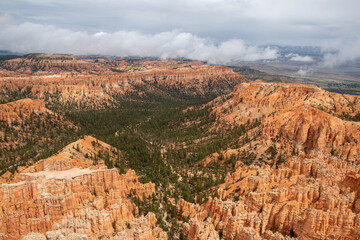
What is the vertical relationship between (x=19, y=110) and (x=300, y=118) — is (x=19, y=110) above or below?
below

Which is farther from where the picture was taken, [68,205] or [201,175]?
[201,175]

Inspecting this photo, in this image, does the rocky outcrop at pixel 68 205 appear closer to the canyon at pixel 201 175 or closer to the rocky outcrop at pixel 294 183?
the canyon at pixel 201 175

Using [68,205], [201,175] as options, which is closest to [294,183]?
[201,175]

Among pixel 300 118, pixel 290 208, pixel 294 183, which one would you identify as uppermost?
pixel 300 118

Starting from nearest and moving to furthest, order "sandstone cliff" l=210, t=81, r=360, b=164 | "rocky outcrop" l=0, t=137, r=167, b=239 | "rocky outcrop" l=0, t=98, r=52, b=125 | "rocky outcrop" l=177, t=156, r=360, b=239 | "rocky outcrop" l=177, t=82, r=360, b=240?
"rocky outcrop" l=0, t=137, r=167, b=239 < "rocky outcrop" l=177, t=156, r=360, b=239 < "rocky outcrop" l=177, t=82, r=360, b=240 < "sandstone cliff" l=210, t=81, r=360, b=164 < "rocky outcrop" l=0, t=98, r=52, b=125

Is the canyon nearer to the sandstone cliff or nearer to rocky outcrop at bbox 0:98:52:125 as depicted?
the sandstone cliff

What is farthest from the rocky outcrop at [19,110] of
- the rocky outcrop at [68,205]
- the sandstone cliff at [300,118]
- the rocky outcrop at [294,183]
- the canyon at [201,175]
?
the sandstone cliff at [300,118]

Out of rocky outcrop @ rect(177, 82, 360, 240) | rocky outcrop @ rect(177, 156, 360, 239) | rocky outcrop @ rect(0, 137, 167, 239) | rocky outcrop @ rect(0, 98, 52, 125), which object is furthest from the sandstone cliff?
rocky outcrop @ rect(0, 98, 52, 125)

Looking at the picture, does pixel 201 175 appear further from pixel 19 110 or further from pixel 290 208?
pixel 19 110

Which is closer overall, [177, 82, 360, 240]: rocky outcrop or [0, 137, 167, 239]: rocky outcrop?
[0, 137, 167, 239]: rocky outcrop
